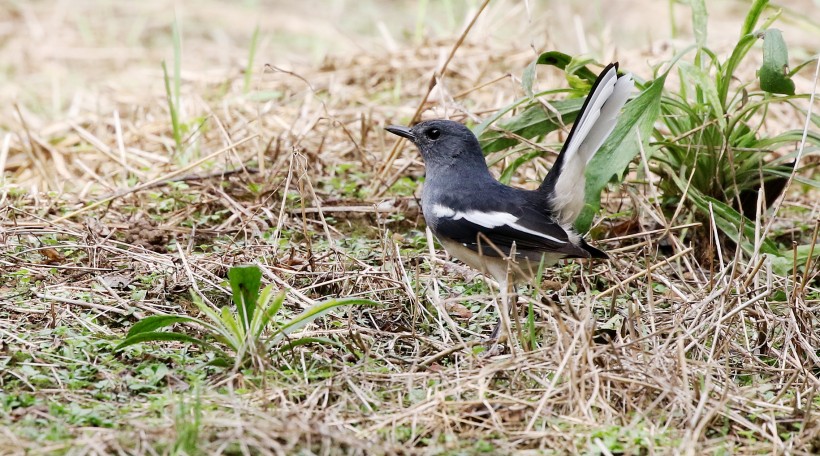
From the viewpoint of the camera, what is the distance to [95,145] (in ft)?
19.8

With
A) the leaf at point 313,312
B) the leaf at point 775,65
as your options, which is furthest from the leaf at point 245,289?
the leaf at point 775,65

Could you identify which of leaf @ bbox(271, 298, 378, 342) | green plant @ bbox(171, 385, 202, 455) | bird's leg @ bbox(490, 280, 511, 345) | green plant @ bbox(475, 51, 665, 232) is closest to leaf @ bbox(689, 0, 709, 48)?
green plant @ bbox(475, 51, 665, 232)

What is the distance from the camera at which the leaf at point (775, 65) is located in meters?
4.13

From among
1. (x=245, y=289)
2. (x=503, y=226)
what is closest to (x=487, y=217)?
(x=503, y=226)

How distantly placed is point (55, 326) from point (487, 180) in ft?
6.76

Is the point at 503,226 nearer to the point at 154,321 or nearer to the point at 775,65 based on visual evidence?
the point at 775,65

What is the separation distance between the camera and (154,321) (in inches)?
134

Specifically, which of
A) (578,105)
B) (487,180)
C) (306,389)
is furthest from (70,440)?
(578,105)

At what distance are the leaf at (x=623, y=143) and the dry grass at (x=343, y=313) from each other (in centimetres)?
33

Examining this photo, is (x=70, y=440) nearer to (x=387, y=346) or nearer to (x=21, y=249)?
(x=387, y=346)

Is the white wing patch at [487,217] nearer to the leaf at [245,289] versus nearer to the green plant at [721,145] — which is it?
the green plant at [721,145]

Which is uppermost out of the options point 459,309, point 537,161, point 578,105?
point 578,105

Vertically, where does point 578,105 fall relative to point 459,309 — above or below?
above

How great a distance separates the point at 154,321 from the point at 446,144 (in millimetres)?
1823
